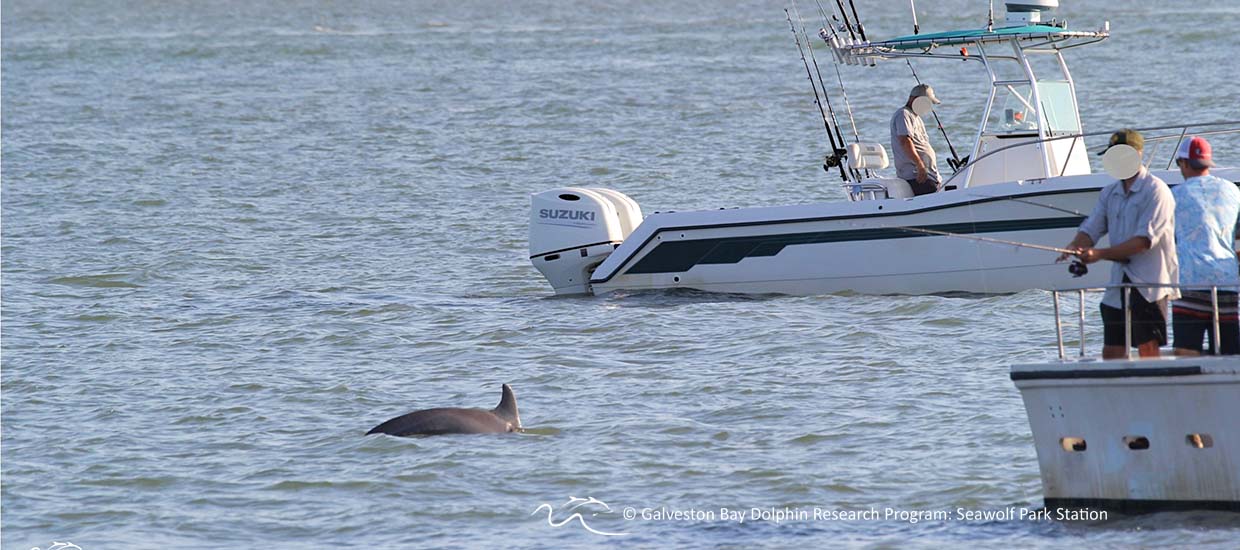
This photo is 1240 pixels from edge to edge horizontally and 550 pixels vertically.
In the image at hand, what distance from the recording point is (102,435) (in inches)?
452

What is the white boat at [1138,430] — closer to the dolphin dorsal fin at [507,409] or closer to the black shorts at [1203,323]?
the black shorts at [1203,323]

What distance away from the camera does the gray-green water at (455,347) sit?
31.5 ft

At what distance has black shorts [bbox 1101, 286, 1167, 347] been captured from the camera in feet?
27.5

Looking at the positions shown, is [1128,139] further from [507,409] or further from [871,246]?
[871,246]

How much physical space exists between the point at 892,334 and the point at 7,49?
40.9 m

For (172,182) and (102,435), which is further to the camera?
(172,182)

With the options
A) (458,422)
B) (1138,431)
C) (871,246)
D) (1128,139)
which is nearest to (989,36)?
(871,246)

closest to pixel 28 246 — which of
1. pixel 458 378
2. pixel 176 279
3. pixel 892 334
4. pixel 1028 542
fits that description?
pixel 176 279

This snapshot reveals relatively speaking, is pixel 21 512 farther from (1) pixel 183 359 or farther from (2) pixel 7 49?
(2) pixel 7 49

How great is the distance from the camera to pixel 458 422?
11.1 metres

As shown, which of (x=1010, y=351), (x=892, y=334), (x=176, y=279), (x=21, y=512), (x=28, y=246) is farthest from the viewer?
(x=28, y=246)

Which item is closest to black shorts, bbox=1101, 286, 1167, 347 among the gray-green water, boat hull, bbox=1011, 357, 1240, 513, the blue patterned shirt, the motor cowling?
the blue patterned shirt

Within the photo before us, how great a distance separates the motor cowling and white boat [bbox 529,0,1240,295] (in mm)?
102

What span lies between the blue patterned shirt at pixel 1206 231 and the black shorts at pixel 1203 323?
98mm
